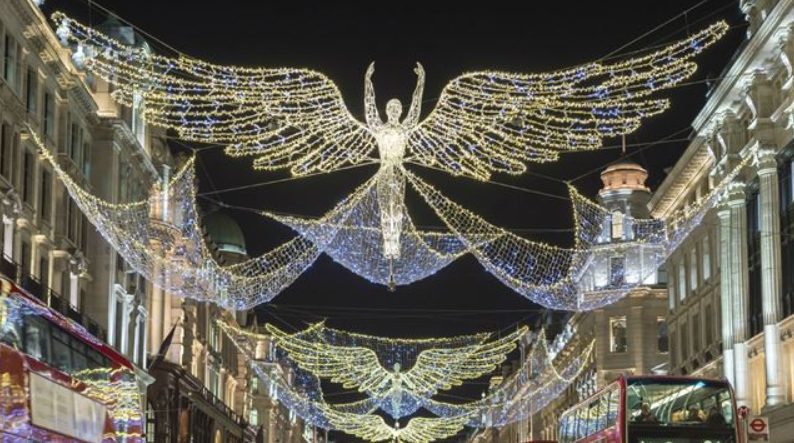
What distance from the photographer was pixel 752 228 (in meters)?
51.9

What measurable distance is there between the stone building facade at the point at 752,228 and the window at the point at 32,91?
73.8ft

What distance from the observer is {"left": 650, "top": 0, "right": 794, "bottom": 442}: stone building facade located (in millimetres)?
46781

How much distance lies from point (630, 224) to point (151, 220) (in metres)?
30.9

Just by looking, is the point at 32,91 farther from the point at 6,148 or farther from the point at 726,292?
the point at 726,292

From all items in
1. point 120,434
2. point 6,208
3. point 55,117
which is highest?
point 55,117

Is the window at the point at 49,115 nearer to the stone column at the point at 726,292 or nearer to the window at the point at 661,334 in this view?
the stone column at the point at 726,292

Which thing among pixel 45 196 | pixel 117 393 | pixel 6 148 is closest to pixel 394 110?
pixel 117 393

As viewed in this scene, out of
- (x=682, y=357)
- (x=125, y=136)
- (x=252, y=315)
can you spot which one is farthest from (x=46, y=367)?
(x=252, y=315)

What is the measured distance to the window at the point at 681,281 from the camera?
65.4 metres

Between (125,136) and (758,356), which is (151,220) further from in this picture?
(758,356)

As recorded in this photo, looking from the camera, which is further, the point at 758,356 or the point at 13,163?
the point at 758,356

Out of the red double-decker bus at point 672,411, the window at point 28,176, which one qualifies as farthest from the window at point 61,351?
the window at point 28,176

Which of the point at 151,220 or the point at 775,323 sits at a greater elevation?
the point at 151,220

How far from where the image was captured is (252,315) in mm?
125875
